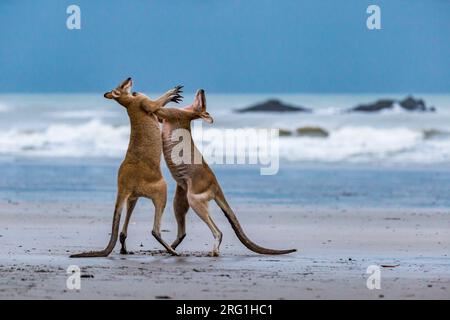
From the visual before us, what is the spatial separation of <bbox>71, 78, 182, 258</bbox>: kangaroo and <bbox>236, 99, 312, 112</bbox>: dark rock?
31.0m

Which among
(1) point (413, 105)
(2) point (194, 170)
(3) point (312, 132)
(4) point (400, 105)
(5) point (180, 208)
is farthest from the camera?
(1) point (413, 105)

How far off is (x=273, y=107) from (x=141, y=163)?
3286cm

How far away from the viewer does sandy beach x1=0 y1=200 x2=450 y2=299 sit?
946 cm

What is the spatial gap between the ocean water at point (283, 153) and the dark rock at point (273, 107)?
1.66 ft

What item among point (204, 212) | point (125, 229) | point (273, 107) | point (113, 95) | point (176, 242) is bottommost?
point (176, 242)

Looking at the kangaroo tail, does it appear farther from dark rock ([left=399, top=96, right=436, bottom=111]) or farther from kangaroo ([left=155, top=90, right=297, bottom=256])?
dark rock ([left=399, top=96, right=436, bottom=111])

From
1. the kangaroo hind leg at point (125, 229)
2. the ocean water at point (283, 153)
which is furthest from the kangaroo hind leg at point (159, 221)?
the ocean water at point (283, 153)

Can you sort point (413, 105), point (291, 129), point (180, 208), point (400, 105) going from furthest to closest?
point (413, 105)
point (400, 105)
point (291, 129)
point (180, 208)

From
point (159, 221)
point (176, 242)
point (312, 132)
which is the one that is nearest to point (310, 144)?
point (312, 132)

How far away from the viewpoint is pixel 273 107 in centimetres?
4469

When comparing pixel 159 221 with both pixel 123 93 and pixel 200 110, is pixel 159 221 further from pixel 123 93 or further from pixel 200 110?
pixel 123 93

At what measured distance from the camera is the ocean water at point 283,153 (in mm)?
20344
